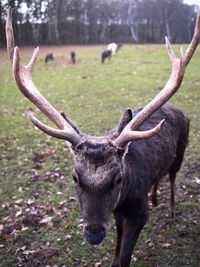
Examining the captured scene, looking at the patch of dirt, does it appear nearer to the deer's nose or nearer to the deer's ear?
the deer's nose

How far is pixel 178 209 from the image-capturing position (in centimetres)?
505

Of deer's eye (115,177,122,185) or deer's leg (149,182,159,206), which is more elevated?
deer's eye (115,177,122,185)

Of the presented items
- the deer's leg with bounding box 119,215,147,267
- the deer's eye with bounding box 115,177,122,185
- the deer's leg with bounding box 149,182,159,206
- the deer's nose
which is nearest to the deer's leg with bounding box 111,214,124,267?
the deer's leg with bounding box 119,215,147,267

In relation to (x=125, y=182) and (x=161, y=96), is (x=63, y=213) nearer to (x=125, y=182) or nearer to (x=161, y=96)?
(x=125, y=182)

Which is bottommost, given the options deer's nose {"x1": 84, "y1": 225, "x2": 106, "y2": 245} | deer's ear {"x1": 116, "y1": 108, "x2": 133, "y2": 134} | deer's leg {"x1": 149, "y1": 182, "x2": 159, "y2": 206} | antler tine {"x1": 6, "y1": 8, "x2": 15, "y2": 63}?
deer's leg {"x1": 149, "y1": 182, "x2": 159, "y2": 206}

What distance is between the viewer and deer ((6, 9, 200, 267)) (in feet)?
9.51

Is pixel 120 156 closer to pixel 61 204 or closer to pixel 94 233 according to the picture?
pixel 94 233

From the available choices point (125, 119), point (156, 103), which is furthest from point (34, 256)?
point (156, 103)

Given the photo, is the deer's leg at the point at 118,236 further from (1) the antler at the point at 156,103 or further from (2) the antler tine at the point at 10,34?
(2) the antler tine at the point at 10,34

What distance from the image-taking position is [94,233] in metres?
2.84

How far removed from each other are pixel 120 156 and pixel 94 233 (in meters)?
0.67

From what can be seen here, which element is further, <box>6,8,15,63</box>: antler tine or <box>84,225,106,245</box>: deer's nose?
<box>6,8,15,63</box>: antler tine

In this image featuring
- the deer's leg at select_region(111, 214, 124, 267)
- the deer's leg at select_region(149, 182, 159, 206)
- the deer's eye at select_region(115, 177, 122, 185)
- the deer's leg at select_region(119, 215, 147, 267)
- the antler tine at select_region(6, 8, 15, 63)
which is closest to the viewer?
the deer's eye at select_region(115, 177, 122, 185)

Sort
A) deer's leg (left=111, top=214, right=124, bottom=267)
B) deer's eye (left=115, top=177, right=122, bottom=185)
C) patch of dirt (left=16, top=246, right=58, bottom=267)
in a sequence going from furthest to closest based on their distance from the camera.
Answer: patch of dirt (left=16, top=246, right=58, bottom=267)
deer's leg (left=111, top=214, right=124, bottom=267)
deer's eye (left=115, top=177, right=122, bottom=185)
